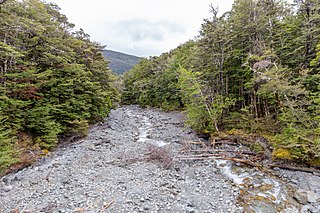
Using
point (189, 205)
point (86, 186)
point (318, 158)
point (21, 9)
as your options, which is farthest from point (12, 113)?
point (318, 158)

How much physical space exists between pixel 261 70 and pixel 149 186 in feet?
30.8

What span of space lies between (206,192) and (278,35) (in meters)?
11.9

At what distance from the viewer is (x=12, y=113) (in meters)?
10.1

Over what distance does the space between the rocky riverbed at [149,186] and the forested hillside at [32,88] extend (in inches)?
54.4

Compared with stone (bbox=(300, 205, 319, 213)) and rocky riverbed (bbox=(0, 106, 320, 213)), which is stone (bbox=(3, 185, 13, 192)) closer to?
rocky riverbed (bbox=(0, 106, 320, 213))

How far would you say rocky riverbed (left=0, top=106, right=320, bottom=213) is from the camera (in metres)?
7.19

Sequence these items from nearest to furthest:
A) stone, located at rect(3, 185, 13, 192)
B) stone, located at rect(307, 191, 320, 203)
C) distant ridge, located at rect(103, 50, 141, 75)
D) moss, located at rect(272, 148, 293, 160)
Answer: stone, located at rect(307, 191, 320, 203), stone, located at rect(3, 185, 13, 192), moss, located at rect(272, 148, 293, 160), distant ridge, located at rect(103, 50, 141, 75)

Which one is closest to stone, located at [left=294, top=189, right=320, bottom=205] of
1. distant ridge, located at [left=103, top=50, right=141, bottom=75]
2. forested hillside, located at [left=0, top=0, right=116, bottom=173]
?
forested hillside, located at [left=0, top=0, right=116, bottom=173]

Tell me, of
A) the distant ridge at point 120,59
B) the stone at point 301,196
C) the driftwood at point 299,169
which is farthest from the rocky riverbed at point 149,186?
the distant ridge at point 120,59

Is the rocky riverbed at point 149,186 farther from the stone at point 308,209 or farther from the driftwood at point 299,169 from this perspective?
the driftwood at point 299,169

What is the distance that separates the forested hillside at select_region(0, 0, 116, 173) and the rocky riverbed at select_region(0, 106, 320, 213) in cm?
138

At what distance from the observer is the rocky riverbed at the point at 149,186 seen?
719 centimetres

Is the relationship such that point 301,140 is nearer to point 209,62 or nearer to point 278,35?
point 278,35

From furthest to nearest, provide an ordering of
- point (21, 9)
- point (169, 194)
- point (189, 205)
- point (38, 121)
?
point (21, 9) → point (38, 121) → point (169, 194) → point (189, 205)
